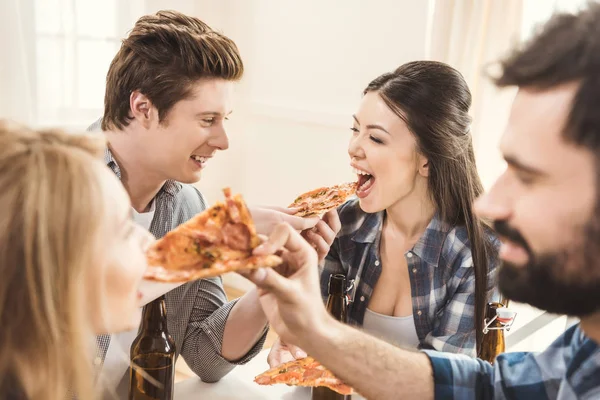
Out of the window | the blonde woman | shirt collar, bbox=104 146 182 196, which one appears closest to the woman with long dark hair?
shirt collar, bbox=104 146 182 196

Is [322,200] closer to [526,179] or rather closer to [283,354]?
[283,354]

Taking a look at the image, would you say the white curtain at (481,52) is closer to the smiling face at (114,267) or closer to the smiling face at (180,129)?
the smiling face at (180,129)

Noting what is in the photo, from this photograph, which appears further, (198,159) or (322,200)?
(198,159)

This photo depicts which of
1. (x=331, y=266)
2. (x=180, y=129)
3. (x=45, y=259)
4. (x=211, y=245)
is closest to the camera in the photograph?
(x=45, y=259)

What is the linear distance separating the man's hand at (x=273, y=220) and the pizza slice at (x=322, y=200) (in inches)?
1.8

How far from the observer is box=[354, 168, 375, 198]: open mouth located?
93.2 inches

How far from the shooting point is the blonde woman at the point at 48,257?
92 centimetres

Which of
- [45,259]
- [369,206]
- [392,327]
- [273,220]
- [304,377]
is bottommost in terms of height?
[392,327]

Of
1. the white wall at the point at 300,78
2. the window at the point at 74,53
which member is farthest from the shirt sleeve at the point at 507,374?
the window at the point at 74,53

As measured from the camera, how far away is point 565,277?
1.16m

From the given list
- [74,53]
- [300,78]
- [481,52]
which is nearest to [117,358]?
[481,52]

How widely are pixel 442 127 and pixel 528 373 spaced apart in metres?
1.05

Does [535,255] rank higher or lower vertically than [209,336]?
higher

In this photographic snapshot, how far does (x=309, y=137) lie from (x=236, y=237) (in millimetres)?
3538
